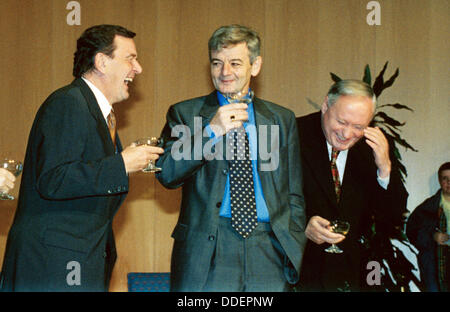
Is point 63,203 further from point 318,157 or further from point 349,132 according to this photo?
point 349,132

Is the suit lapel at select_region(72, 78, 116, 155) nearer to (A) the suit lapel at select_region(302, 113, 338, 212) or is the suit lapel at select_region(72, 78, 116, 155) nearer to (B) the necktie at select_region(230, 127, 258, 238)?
(B) the necktie at select_region(230, 127, 258, 238)

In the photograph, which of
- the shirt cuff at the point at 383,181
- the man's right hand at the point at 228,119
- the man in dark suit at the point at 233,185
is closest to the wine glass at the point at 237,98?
the man in dark suit at the point at 233,185

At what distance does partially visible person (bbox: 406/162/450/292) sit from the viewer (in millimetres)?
4613

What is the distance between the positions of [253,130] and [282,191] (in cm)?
31

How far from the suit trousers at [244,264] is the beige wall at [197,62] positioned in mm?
2788

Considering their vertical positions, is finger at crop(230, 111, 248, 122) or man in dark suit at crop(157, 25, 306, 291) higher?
finger at crop(230, 111, 248, 122)

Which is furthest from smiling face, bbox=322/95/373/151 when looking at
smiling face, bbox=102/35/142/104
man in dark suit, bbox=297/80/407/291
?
smiling face, bbox=102/35/142/104

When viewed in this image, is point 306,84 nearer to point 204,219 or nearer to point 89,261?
point 204,219

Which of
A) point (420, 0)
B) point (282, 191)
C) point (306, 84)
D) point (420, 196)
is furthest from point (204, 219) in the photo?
point (420, 0)

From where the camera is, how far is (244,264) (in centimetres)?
225

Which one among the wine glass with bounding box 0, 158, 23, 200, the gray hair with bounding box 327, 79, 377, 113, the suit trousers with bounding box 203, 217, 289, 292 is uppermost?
the gray hair with bounding box 327, 79, 377, 113

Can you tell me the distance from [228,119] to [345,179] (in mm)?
961

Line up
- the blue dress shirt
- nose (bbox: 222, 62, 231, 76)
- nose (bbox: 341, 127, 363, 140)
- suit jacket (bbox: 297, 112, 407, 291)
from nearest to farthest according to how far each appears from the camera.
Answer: the blue dress shirt
nose (bbox: 222, 62, 231, 76)
suit jacket (bbox: 297, 112, 407, 291)
nose (bbox: 341, 127, 363, 140)

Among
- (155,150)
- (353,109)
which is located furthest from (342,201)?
(155,150)
